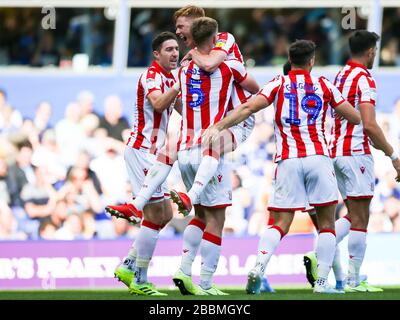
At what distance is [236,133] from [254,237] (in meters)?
4.55

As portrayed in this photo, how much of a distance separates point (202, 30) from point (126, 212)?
171 centimetres

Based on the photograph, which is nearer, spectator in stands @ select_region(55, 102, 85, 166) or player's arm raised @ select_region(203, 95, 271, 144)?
player's arm raised @ select_region(203, 95, 271, 144)

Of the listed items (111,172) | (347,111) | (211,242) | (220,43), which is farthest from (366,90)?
(111,172)

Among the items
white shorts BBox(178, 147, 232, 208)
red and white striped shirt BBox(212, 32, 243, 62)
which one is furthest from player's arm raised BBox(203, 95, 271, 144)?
red and white striped shirt BBox(212, 32, 243, 62)

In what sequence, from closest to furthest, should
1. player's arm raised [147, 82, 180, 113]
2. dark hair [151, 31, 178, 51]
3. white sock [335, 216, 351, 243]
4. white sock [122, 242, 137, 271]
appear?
1. player's arm raised [147, 82, 180, 113]
2. dark hair [151, 31, 178, 51]
3. white sock [122, 242, 137, 271]
4. white sock [335, 216, 351, 243]

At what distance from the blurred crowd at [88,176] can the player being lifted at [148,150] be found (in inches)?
198

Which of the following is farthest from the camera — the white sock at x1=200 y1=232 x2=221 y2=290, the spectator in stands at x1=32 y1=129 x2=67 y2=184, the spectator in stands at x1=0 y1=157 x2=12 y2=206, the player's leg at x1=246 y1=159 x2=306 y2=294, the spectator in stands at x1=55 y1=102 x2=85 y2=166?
the spectator in stands at x1=55 y1=102 x2=85 y2=166

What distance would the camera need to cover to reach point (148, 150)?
10.1 metres

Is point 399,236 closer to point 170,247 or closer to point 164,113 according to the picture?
point 170,247

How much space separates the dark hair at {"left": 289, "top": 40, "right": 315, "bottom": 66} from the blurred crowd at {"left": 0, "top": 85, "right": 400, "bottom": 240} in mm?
6068

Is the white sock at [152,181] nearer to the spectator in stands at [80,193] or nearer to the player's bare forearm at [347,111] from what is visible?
the player's bare forearm at [347,111]

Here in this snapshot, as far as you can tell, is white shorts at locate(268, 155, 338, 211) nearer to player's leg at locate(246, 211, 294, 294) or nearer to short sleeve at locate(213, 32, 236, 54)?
player's leg at locate(246, 211, 294, 294)

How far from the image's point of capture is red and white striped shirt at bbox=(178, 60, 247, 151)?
30.7ft
